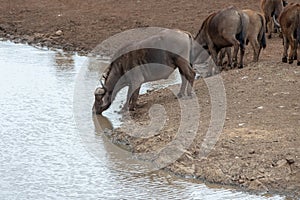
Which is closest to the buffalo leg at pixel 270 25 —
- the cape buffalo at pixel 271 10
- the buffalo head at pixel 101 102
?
the cape buffalo at pixel 271 10

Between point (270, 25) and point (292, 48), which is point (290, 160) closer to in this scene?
point (292, 48)

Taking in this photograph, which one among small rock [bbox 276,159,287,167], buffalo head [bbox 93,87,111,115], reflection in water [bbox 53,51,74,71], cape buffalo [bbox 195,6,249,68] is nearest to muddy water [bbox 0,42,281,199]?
buffalo head [bbox 93,87,111,115]

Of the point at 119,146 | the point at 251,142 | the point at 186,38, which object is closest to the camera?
the point at 251,142

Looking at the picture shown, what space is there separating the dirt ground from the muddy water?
0.28 meters

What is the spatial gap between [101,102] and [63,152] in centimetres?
189

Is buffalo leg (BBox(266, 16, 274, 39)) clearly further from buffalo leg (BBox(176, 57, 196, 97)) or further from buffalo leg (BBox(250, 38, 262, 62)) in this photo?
buffalo leg (BBox(176, 57, 196, 97))

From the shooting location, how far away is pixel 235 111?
10.1 meters

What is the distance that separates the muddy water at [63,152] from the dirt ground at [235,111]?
28cm

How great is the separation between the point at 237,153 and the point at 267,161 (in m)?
0.41

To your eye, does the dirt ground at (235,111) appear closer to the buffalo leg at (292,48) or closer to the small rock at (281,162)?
the small rock at (281,162)

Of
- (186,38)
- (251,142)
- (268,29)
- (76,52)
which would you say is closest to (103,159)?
(251,142)

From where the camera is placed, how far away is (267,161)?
8227mm

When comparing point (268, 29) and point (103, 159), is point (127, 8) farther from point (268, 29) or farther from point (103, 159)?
point (103, 159)

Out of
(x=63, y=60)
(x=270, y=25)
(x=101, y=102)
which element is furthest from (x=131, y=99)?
Answer: (x=270, y=25)
